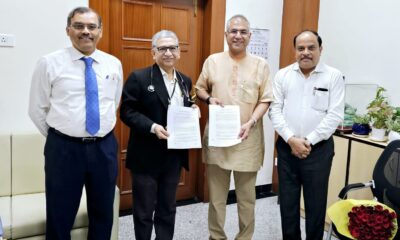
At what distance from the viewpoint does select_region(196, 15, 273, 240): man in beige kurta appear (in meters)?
2.35

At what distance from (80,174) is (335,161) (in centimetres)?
206

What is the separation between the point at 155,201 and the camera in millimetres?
2305

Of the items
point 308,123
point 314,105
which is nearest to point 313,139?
point 308,123

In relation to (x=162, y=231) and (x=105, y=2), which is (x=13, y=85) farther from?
(x=162, y=231)

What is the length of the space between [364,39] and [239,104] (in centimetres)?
153

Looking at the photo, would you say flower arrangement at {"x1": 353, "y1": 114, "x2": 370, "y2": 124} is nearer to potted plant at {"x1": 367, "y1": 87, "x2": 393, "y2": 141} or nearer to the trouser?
potted plant at {"x1": 367, "y1": 87, "x2": 393, "y2": 141}

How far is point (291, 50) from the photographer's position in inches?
142

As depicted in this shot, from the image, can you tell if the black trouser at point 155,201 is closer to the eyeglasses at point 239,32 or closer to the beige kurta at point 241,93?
the beige kurta at point 241,93

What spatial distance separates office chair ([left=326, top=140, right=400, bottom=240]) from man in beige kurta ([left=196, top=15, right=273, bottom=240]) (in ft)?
1.91

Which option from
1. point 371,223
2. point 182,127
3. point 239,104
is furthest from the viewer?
point 239,104

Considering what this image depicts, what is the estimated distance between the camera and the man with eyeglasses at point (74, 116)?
1860 mm

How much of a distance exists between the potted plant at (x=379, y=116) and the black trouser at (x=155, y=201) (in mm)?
1536

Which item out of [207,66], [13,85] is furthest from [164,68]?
[13,85]

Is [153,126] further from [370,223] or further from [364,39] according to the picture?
[364,39]
